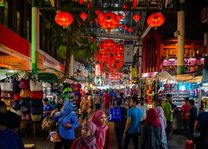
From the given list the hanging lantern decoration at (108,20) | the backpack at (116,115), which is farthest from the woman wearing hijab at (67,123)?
the hanging lantern decoration at (108,20)

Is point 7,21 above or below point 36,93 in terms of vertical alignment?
above

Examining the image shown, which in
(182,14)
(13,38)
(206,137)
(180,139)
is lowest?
(180,139)

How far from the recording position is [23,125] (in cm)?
1622

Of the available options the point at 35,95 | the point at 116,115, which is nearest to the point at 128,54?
the point at 35,95

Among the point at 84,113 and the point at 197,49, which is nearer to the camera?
the point at 84,113

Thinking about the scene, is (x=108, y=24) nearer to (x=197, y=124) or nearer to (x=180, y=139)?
(x=180, y=139)

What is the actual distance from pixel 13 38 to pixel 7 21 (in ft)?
8.60

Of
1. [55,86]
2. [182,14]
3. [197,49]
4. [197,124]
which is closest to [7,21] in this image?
[55,86]

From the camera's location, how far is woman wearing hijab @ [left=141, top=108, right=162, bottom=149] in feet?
27.8

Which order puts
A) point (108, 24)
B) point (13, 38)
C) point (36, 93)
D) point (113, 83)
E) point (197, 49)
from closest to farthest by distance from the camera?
point (36, 93) < point (108, 24) < point (13, 38) < point (197, 49) < point (113, 83)

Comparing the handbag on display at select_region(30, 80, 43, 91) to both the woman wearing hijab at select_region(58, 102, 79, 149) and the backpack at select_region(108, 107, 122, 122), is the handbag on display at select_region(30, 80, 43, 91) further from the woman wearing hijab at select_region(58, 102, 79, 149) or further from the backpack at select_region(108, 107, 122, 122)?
the woman wearing hijab at select_region(58, 102, 79, 149)

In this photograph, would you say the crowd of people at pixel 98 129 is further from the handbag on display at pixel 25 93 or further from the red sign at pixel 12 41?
the red sign at pixel 12 41

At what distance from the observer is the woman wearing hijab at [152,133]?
333 inches

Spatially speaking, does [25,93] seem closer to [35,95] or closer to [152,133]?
[35,95]
